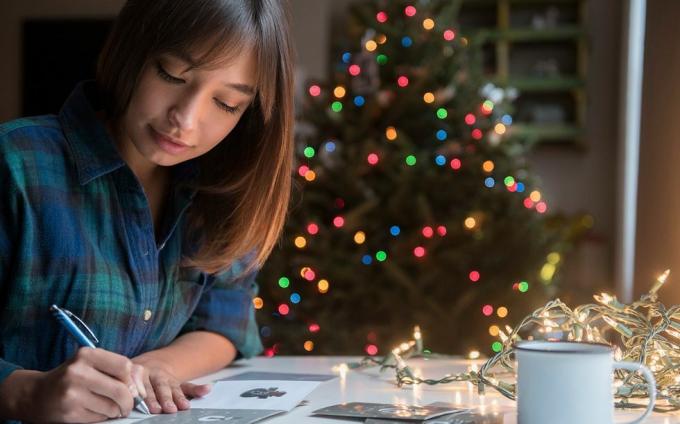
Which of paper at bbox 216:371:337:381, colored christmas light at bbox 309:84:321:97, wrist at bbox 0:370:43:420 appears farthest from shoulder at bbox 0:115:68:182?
colored christmas light at bbox 309:84:321:97

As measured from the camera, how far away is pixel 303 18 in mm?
4469

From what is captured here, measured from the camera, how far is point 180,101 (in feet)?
3.30

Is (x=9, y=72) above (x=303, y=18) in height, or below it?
below

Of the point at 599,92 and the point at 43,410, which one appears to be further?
the point at 599,92

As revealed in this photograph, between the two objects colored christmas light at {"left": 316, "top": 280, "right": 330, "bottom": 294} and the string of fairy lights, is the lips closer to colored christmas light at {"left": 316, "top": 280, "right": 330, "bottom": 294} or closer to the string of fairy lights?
the string of fairy lights

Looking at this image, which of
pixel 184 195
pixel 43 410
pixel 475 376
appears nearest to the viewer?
pixel 43 410

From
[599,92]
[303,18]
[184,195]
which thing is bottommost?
[184,195]

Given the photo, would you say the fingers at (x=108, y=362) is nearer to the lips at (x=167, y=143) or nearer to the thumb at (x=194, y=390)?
the thumb at (x=194, y=390)

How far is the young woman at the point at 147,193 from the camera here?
973mm

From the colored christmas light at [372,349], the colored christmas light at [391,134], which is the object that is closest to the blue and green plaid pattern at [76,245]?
the colored christmas light at [372,349]

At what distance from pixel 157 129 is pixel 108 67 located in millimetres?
135

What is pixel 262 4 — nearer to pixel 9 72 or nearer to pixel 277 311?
pixel 277 311

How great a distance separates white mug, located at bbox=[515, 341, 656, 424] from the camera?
2.41 ft

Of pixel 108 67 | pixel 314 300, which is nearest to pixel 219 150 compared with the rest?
pixel 108 67
